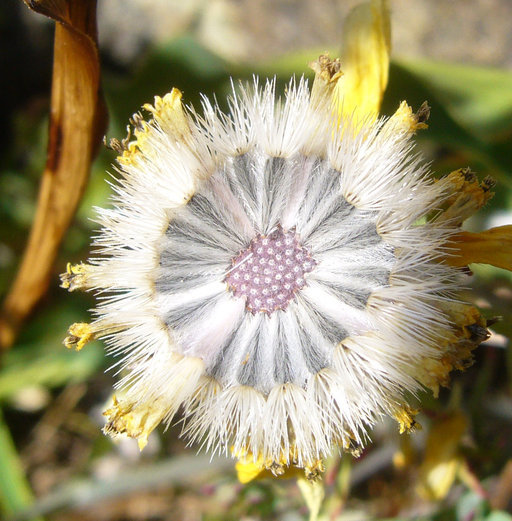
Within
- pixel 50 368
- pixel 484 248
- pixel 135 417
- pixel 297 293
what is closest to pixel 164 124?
pixel 297 293

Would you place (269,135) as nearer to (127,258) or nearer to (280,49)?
(127,258)

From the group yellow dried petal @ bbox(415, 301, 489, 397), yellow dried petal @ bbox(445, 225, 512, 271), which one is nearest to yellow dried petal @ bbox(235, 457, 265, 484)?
yellow dried petal @ bbox(415, 301, 489, 397)

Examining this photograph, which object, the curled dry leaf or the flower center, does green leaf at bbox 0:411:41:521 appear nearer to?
the curled dry leaf

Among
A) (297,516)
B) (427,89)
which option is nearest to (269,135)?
(427,89)

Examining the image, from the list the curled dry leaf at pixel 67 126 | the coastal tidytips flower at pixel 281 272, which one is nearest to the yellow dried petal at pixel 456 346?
the coastal tidytips flower at pixel 281 272

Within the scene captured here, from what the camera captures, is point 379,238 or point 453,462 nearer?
point 379,238

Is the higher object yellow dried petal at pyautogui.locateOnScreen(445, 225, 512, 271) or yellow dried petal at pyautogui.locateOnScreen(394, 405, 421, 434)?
yellow dried petal at pyautogui.locateOnScreen(445, 225, 512, 271)

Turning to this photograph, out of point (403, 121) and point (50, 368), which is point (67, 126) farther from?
point (50, 368)
